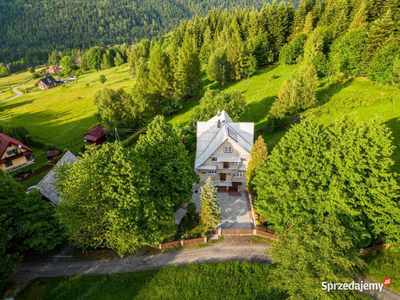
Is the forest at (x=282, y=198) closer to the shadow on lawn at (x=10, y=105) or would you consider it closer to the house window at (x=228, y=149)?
A: the house window at (x=228, y=149)

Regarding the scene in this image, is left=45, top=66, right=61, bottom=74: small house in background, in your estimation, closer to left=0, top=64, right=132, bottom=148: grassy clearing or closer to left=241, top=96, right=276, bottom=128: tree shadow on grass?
left=0, top=64, right=132, bottom=148: grassy clearing

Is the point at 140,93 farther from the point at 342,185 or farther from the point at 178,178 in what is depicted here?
the point at 342,185

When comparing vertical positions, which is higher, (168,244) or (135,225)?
(135,225)

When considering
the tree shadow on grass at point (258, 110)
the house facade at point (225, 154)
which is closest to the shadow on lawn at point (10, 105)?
the house facade at point (225, 154)

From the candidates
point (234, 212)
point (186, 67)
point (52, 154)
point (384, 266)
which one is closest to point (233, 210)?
point (234, 212)

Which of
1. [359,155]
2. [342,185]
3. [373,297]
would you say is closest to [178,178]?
[342,185]

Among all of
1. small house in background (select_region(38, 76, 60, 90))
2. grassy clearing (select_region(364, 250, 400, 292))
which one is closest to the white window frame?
grassy clearing (select_region(364, 250, 400, 292))
